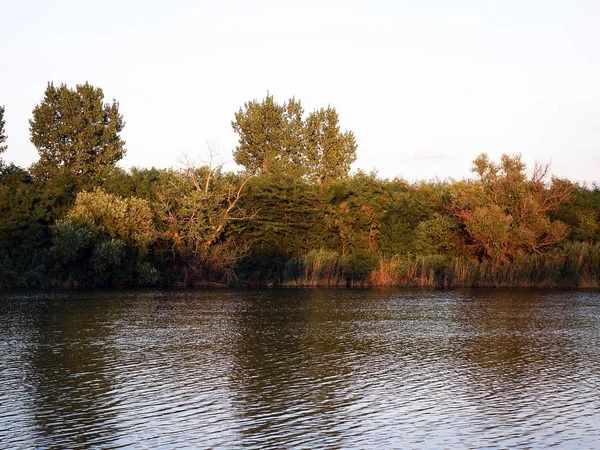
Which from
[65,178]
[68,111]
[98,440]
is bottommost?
[98,440]

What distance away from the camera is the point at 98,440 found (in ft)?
31.9

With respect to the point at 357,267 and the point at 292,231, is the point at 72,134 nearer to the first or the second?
the point at 292,231

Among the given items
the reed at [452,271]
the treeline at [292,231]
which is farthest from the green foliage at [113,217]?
Answer: the reed at [452,271]

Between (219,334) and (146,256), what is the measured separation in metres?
24.8

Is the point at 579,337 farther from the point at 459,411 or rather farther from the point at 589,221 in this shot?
the point at 589,221

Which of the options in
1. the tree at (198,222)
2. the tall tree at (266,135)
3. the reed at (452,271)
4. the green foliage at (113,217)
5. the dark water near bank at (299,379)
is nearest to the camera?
the dark water near bank at (299,379)

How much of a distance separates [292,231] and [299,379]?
116ft

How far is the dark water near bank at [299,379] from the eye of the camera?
33.3 ft

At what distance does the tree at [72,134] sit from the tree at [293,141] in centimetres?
1655

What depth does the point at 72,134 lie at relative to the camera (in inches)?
2298

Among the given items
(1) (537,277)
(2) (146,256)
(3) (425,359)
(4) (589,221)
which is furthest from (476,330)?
(4) (589,221)

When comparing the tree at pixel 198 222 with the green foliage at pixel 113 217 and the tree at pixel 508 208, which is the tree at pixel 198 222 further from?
the tree at pixel 508 208

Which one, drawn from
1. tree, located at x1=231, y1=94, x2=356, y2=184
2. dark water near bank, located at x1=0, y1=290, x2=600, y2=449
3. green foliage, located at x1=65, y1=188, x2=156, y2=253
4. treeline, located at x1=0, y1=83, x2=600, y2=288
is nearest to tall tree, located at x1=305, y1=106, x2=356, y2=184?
tree, located at x1=231, y1=94, x2=356, y2=184

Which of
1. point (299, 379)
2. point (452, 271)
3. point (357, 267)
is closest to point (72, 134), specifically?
point (357, 267)
